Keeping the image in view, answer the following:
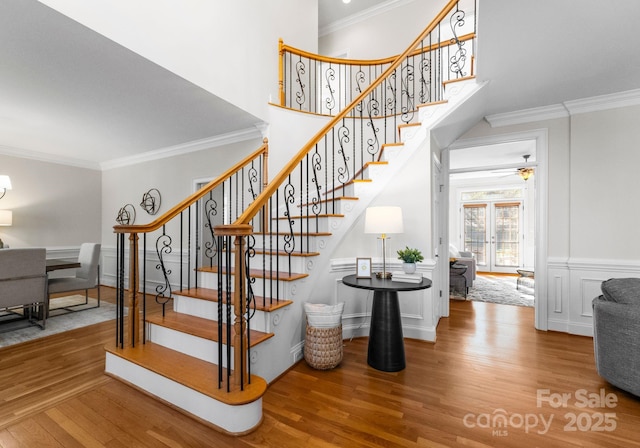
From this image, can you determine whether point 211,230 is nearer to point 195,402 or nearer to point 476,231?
point 195,402

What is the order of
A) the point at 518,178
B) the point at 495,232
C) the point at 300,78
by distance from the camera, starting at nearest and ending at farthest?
the point at 300,78 → the point at 518,178 → the point at 495,232

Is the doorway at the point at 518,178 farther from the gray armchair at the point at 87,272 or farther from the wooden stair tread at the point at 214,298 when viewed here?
the gray armchair at the point at 87,272

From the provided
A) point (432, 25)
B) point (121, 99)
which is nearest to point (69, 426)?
point (121, 99)

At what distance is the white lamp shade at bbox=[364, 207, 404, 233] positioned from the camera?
2668mm

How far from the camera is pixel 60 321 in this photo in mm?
3766

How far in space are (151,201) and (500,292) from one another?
7026 millimetres

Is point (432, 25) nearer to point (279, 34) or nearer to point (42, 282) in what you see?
point (279, 34)

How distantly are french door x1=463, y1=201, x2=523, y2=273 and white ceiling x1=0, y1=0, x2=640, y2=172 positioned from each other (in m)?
5.76

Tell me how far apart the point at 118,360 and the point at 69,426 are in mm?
562

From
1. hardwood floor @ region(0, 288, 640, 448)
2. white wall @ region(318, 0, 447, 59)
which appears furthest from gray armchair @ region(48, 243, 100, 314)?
white wall @ region(318, 0, 447, 59)

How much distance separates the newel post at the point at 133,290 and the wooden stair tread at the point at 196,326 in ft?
0.38

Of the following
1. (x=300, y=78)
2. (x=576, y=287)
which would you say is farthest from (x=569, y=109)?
(x=300, y=78)

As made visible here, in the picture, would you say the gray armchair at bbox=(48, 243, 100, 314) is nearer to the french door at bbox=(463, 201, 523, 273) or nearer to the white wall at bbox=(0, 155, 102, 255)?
the white wall at bbox=(0, 155, 102, 255)

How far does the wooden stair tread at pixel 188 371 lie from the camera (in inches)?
70.2
